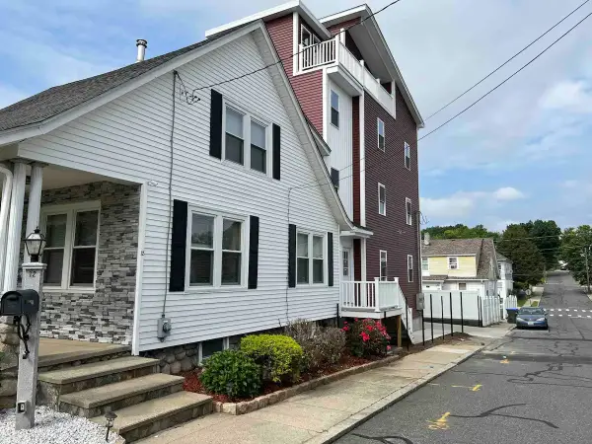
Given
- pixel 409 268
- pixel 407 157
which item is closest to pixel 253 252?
pixel 409 268

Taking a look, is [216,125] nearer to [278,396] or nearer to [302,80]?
[278,396]

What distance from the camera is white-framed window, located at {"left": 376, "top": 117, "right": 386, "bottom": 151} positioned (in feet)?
61.7

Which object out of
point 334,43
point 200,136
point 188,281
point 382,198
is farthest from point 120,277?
point 382,198

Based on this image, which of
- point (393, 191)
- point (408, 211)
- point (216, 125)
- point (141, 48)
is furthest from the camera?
point (408, 211)

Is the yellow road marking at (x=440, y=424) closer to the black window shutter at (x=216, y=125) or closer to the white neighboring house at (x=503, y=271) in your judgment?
the black window shutter at (x=216, y=125)

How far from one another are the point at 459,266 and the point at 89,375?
4165 cm

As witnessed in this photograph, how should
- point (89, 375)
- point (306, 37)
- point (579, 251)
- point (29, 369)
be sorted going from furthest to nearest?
point (579, 251), point (306, 37), point (89, 375), point (29, 369)

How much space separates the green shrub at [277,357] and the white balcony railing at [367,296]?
562 centimetres

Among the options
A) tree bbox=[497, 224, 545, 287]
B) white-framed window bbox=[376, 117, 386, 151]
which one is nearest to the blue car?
white-framed window bbox=[376, 117, 386, 151]

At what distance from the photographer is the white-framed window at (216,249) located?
8.29 metres

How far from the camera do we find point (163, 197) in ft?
25.0

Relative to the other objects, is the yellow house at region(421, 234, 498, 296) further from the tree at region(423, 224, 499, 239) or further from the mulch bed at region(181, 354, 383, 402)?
A: the tree at region(423, 224, 499, 239)

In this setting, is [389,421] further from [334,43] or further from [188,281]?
[334,43]

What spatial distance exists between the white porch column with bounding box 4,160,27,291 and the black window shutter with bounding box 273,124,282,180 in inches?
233
